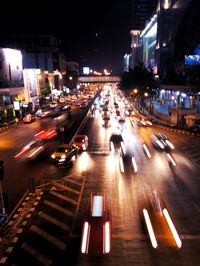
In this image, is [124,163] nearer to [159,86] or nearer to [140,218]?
[140,218]

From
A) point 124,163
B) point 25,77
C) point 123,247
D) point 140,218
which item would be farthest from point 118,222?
point 25,77

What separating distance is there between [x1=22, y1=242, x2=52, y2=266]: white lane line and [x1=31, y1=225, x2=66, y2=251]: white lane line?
0.95 metres

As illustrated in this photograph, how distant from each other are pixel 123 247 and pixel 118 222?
2.37 meters

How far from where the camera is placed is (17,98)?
69562 mm

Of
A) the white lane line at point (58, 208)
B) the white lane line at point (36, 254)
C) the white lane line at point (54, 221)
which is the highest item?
the white lane line at point (58, 208)

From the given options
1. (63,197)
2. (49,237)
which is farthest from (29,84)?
(49,237)

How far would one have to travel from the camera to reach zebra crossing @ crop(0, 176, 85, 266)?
40.3 ft

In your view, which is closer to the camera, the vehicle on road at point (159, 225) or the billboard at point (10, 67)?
the vehicle on road at point (159, 225)

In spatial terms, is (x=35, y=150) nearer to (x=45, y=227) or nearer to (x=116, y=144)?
(x=116, y=144)

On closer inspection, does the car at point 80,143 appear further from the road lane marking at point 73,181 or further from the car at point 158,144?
the road lane marking at point 73,181

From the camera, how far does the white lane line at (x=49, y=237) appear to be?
515 inches

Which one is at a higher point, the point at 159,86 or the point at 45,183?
the point at 159,86

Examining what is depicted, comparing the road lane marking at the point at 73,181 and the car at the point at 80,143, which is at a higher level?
the car at the point at 80,143

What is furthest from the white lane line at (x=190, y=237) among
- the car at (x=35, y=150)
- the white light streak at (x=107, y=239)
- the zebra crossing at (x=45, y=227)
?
the car at (x=35, y=150)
